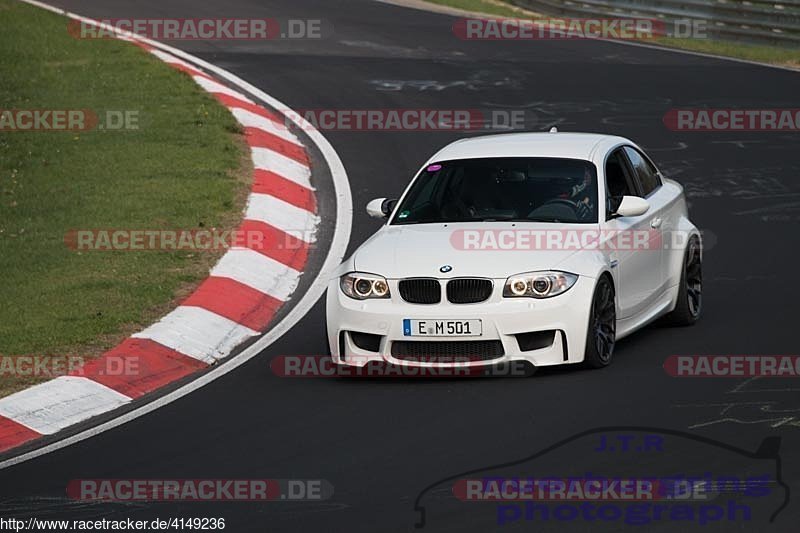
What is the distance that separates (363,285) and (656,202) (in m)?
2.72

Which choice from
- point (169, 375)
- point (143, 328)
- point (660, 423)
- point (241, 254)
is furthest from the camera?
point (241, 254)

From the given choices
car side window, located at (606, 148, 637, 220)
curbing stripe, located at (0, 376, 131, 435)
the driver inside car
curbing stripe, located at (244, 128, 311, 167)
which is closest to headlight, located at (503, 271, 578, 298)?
the driver inside car

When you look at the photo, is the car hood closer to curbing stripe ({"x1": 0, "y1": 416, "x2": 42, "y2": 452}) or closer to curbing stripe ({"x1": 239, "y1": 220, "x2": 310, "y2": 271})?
curbing stripe ({"x1": 0, "y1": 416, "x2": 42, "y2": 452})

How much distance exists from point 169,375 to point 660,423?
3.72 meters

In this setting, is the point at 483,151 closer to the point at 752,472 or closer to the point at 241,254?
the point at 241,254

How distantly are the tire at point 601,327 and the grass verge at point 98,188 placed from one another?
3487mm

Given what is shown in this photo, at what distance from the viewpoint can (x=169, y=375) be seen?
35.5 feet

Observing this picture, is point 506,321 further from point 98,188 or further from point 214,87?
point 214,87

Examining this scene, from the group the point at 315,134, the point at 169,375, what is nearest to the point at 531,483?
the point at 169,375

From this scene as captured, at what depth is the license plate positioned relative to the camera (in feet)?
32.3

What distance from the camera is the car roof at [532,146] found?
11289 millimetres

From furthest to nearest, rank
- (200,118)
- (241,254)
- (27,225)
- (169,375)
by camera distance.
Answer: (200,118), (27,225), (241,254), (169,375)

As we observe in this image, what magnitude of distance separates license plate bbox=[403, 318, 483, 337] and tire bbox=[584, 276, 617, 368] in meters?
0.72

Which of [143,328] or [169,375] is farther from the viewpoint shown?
[143,328]
